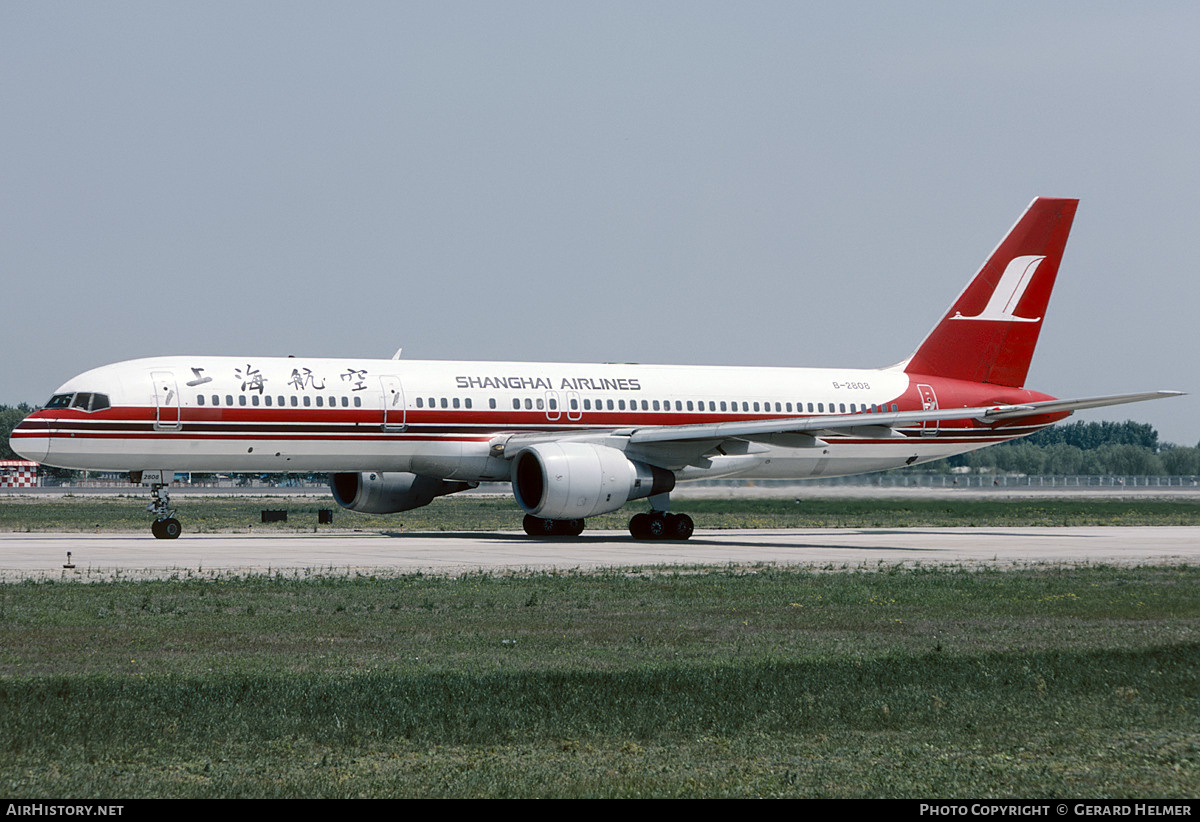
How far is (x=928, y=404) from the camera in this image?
40.5 metres

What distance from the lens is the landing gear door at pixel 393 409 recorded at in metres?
33.4

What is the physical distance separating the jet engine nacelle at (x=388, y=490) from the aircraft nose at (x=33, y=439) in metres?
8.05

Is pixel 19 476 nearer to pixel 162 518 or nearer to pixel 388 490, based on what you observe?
pixel 388 490

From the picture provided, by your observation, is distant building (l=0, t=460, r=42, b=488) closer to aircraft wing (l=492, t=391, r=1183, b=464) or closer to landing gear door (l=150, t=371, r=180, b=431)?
landing gear door (l=150, t=371, r=180, b=431)

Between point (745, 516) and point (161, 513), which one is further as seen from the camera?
point (745, 516)

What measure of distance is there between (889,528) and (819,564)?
1725 cm

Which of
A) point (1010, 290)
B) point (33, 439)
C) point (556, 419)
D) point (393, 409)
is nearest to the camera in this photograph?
point (33, 439)

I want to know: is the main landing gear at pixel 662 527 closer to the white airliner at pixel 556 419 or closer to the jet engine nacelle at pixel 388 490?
the white airliner at pixel 556 419

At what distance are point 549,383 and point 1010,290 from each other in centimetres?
1524

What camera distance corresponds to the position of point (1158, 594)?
18.2m

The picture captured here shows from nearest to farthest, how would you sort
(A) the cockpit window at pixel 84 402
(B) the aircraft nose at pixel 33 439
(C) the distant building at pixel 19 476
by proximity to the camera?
(B) the aircraft nose at pixel 33 439, (A) the cockpit window at pixel 84 402, (C) the distant building at pixel 19 476

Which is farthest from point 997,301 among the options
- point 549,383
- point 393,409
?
point 393,409

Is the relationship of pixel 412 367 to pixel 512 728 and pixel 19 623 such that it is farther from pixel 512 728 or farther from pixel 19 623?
pixel 512 728

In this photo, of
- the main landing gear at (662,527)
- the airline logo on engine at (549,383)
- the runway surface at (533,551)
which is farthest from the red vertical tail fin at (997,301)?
the main landing gear at (662,527)
